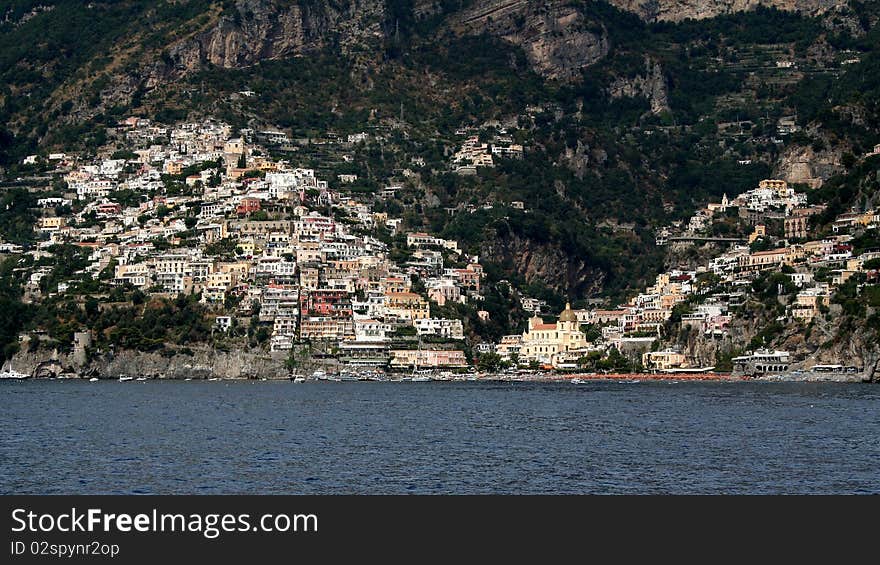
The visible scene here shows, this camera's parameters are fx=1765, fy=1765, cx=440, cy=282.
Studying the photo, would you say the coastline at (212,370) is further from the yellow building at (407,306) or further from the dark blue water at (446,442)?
the dark blue water at (446,442)

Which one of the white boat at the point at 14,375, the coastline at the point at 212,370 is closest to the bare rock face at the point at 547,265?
the coastline at the point at 212,370

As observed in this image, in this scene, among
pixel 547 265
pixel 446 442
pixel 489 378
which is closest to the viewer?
pixel 446 442

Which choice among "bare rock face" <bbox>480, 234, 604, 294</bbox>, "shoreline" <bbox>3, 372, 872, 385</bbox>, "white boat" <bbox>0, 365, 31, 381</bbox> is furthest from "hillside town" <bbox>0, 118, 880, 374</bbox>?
"bare rock face" <bbox>480, 234, 604, 294</bbox>

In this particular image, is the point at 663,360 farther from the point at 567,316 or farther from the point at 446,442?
the point at 446,442

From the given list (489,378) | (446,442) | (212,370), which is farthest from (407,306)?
(446,442)

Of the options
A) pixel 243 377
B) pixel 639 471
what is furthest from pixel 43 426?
pixel 243 377

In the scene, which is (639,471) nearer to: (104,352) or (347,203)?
(104,352)
